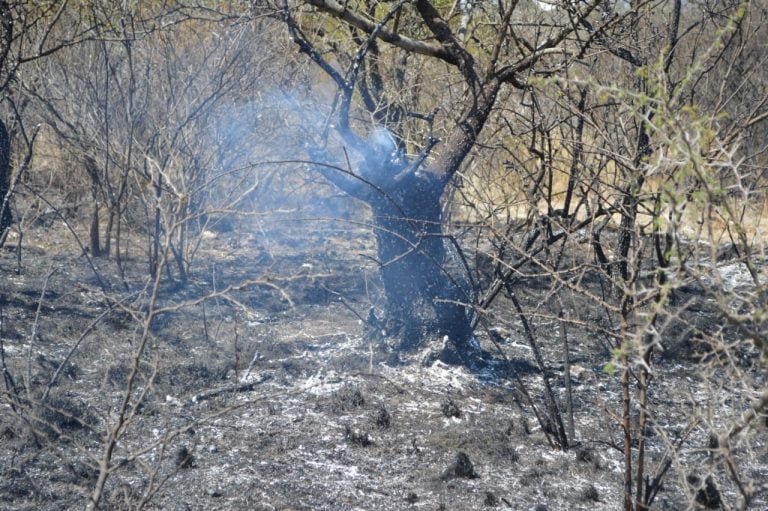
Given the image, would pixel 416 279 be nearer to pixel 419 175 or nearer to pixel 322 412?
pixel 419 175

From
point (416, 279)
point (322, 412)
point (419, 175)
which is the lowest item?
point (322, 412)

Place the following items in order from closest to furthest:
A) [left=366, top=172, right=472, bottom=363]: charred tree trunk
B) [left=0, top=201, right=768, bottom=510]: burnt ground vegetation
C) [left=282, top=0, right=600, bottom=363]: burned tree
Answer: [left=0, top=201, right=768, bottom=510]: burnt ground vegetation
[left=282, top=0, right=600, bottom=363]: burned tree
[left=366, top=172, right=472, bottom=363]: charred tree trunk

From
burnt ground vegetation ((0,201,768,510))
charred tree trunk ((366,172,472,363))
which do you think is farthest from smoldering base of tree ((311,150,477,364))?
burnt ground vegetation ((0,201,768,510))

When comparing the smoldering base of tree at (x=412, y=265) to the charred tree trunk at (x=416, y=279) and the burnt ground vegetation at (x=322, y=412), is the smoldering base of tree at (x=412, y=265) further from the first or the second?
the burnt ground vegetation at (x=322, y=412)

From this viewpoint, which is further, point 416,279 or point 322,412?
point 416,279

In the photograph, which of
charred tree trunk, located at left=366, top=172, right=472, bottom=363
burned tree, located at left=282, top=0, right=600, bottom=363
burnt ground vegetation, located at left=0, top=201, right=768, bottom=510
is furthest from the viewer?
charred tree trunk, located at left=366, top=172, right=472, bottom=363

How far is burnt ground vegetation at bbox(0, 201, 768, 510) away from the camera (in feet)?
13.2

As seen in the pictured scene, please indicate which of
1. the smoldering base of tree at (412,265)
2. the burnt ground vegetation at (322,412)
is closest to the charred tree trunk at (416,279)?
the smoldering base of tree at (412,265)

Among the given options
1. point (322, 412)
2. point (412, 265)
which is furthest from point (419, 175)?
point (322, 412)

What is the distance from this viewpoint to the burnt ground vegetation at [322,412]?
13.2 ft

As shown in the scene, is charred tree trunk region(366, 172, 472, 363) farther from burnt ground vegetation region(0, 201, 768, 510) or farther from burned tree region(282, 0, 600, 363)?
burnt ground vegetation region(0, 201, 768, 510)

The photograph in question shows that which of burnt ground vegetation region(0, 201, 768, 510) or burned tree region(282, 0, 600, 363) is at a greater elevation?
burned tree region(282, 0, 600, 363)

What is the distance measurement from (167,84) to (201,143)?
63 cm

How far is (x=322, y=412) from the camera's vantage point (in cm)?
507
